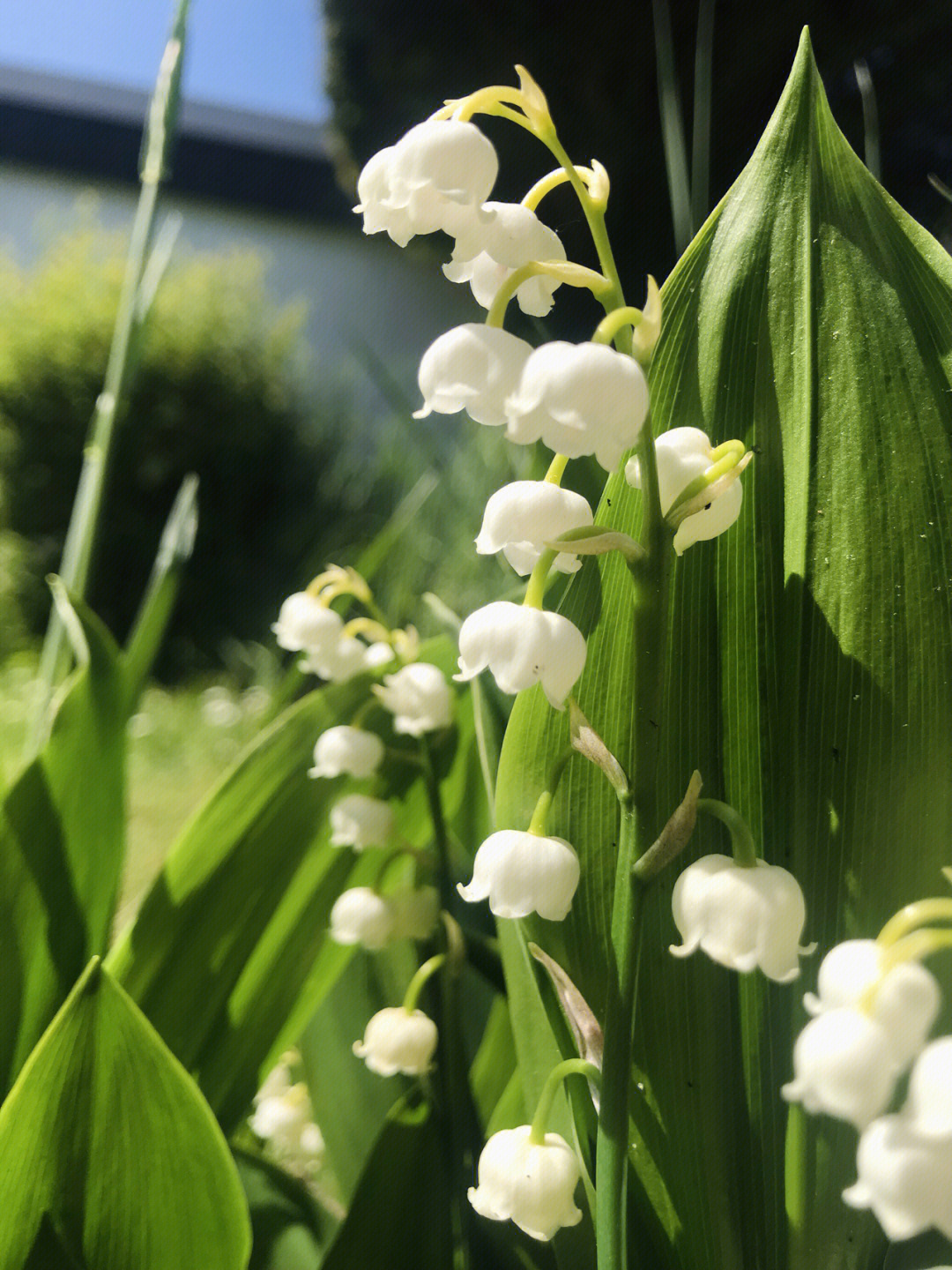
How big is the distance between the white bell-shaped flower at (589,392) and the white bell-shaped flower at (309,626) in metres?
0.32

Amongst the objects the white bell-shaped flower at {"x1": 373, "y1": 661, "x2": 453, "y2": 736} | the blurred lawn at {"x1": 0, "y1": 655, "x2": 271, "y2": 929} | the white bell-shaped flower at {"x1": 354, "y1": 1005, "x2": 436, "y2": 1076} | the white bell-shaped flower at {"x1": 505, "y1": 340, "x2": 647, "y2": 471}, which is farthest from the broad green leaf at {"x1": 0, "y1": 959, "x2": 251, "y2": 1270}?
the blurred lawn at {"x1": 0, "y1": 655, "x2": 271, "y2": 929}

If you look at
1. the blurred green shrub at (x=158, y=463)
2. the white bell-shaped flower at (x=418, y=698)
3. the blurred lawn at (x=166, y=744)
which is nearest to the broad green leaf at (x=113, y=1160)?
the white bell-shaped flower at (x=418, y=698)

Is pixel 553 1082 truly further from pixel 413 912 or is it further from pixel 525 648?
pixel 413 912

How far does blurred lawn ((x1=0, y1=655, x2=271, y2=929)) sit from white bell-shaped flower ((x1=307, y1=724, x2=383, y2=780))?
1.31 metres

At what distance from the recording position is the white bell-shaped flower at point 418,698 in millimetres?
494

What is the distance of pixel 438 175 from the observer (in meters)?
0.23

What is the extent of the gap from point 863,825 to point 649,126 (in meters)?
1.42

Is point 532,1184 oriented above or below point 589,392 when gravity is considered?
below

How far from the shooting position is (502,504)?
0.25 m

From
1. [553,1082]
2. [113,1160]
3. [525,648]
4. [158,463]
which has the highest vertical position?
[158,463]

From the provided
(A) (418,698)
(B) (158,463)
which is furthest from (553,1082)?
(B) (158,463)

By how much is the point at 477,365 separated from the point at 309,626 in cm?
31

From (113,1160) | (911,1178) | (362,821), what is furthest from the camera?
(362,821)

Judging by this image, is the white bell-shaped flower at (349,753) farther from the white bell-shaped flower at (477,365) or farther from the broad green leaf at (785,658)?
the white bell-shaped flower at (477,365)
